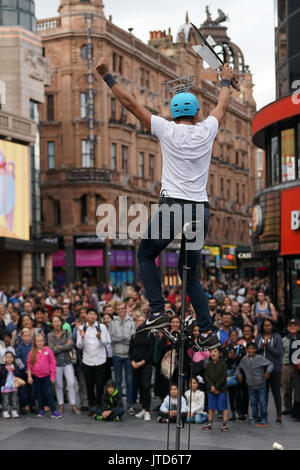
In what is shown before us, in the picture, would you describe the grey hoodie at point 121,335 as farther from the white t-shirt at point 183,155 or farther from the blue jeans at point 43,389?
the white t-shirt at point 183,155

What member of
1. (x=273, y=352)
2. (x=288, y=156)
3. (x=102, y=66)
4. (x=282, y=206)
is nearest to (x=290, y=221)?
(x=282, y=206)

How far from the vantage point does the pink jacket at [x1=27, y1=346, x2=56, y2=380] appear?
50.2ft

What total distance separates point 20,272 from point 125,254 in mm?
14550

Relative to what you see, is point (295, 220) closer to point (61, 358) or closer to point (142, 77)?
point (61, 358)

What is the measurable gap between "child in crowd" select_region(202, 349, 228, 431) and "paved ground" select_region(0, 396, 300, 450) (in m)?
0.29

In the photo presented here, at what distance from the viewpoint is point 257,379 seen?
14.4 metres

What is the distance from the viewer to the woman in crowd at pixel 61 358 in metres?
15.7

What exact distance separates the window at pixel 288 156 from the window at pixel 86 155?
28952mm

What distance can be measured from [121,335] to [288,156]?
10765 millimetres

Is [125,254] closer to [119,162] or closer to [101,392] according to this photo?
[119,162]

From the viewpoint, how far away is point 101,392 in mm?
15805

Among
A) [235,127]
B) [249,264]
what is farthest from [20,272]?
[235,127]
